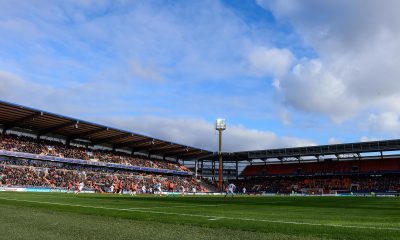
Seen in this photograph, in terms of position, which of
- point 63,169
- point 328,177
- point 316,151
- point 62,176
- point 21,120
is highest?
point 21,120

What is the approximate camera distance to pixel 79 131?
221 feet

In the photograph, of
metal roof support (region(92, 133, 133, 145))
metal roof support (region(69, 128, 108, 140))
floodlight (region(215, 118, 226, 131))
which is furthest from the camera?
floodlight (region(215, 118, 226, 131))

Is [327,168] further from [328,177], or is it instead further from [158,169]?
[158,169]

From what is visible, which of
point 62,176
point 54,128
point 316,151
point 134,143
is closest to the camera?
point 62,176

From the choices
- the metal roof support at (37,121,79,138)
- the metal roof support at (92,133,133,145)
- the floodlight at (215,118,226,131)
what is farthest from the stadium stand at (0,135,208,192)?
the floodlight at (215,118,226,131)

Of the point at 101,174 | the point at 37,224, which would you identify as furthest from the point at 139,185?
the point at 37,224

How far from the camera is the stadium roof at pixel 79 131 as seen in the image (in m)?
55.4

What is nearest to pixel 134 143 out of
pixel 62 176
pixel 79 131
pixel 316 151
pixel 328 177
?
pixel 79 131

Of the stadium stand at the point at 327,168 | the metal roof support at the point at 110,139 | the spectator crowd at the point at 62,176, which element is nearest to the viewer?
the spectator crowd at the point at 62,176

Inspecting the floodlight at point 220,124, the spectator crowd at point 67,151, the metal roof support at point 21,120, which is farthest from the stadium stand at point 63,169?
the floodlight at point 220,124

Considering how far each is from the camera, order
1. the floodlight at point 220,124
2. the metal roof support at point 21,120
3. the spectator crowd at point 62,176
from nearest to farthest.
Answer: the spectator crowd at point 62,176
the metal roof support at point 21,120
the floodlight at point 220,124

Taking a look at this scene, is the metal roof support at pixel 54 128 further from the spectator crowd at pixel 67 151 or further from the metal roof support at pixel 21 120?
the metal roof support at pixel 21 120

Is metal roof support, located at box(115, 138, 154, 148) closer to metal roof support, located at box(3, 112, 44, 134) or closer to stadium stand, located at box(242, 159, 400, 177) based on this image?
metal roof support, located at box(3, 112, 44, 134)

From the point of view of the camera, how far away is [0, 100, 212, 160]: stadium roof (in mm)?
55375
